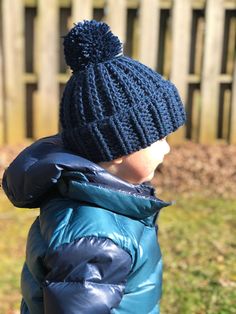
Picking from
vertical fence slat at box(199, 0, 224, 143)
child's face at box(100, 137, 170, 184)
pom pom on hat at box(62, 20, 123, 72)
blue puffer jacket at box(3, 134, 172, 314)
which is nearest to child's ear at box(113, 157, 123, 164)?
child's face at box(100, 137, 170, 184)

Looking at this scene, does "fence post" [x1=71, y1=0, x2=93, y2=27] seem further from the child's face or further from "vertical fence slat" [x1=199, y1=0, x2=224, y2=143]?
the child's face

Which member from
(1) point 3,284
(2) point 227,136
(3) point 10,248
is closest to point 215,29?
(2) point 227,136

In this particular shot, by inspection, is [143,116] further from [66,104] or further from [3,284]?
[3,284]

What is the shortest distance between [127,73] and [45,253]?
0.62 m

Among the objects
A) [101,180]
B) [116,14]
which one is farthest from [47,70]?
[101,180]

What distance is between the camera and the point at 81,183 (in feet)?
6.44

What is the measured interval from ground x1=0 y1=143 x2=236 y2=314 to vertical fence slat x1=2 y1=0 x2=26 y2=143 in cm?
23

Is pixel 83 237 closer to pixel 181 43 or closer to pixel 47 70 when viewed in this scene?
pixel 47 70

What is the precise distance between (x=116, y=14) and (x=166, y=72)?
81cm

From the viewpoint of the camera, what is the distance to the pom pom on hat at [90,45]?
2045 millimetres

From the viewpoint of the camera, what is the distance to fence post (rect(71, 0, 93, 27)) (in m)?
6.09

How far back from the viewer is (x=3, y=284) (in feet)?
12.8

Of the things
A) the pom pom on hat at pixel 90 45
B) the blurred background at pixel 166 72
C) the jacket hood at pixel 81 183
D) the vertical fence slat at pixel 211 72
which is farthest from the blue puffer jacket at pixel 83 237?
the vertical fence slat at pixel 211 72

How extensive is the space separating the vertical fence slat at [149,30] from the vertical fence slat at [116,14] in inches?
7.1
